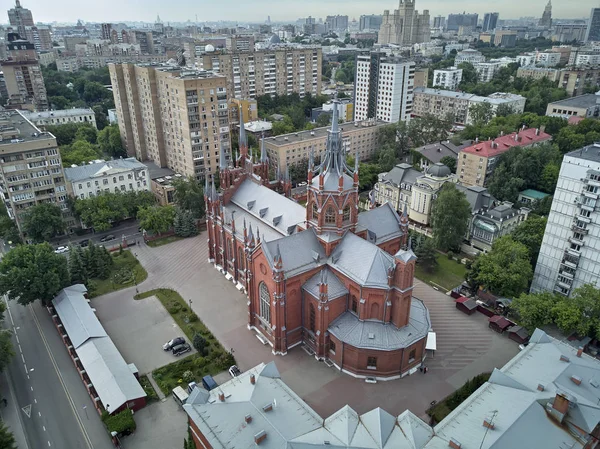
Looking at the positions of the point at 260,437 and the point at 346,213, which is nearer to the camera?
the point at 260,437

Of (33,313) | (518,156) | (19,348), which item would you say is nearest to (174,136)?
(33,313)

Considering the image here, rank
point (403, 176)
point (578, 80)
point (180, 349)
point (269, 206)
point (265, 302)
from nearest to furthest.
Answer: point (265, 302) < point (180, 349) < point (269, 206) < point (403, 176) < point (578, 80)

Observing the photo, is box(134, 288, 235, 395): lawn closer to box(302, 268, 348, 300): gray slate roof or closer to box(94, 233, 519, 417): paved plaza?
box(94, 233, 519, 417): paved plaza

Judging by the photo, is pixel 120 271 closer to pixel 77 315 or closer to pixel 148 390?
pixel 77 315

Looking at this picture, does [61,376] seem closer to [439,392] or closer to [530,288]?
[439,392]

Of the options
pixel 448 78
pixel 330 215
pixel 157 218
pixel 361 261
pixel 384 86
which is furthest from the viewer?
pixel 448 78

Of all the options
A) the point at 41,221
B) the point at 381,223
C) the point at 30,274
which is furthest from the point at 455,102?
the point at 30,274

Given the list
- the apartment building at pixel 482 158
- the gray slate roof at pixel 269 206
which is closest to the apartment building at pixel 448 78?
the apartment building at pixel 482 158

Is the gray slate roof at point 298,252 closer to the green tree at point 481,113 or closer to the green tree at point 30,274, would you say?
the green tree at point 30,274

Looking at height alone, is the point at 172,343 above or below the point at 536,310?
below
